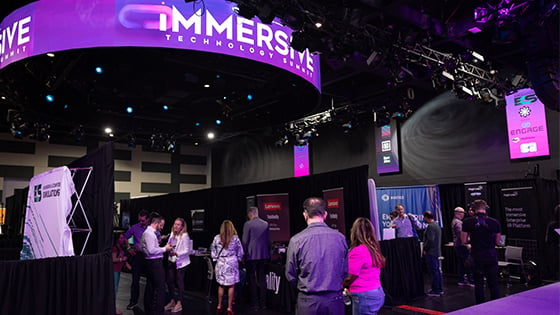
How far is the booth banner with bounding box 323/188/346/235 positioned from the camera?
5.68 meters

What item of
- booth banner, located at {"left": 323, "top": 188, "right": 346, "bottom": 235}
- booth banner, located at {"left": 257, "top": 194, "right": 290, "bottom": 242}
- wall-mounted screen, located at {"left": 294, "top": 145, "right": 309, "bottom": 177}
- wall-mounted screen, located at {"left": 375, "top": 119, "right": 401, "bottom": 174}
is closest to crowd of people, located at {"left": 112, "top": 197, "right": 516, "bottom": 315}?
booth banner, located at {"left": 323, "top": 188, "right": 346, "bottom": 235}

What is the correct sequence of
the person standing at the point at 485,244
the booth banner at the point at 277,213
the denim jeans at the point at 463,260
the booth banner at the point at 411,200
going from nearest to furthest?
the person standing at the point at 485,244 → the denim jeans at the point at 463,260 → the booth banner at the point at 277,213 → the booth banner at the point at 411,200

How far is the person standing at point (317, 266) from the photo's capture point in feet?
8.55

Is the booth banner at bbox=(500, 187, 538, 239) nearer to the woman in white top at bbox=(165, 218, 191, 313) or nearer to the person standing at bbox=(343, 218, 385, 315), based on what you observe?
the person standing at bbox=(343, 218, 385, 315)

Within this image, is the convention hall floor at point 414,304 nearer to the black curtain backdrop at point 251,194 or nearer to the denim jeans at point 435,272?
the denim jeans at point 435,272

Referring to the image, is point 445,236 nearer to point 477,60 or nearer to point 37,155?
point 477,60

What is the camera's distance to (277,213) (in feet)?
23.4

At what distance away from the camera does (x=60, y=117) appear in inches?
300

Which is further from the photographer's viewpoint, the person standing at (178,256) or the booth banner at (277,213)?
the booth banner at (277,213)

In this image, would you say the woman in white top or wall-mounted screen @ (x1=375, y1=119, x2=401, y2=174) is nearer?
the woman in white top

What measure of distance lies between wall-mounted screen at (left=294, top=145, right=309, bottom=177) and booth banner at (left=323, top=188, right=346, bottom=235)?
6.91 meters

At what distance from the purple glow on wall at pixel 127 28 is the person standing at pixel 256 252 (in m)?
2.48

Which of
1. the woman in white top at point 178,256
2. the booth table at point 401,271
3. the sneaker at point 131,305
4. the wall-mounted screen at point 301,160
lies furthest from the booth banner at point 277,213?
the wall-mounted screen at point 301,160

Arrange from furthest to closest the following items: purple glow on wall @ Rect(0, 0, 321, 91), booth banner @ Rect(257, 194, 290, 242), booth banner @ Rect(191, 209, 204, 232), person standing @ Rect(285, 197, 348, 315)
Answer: booth banner @ Rect(191, 209, 204, 232), booth banner @ Rect(257, 194, 290, 242), purple glow on wall @ Rect(0, 0, 321, 91), person standing @ Rect(285, 197, 348, 315)
